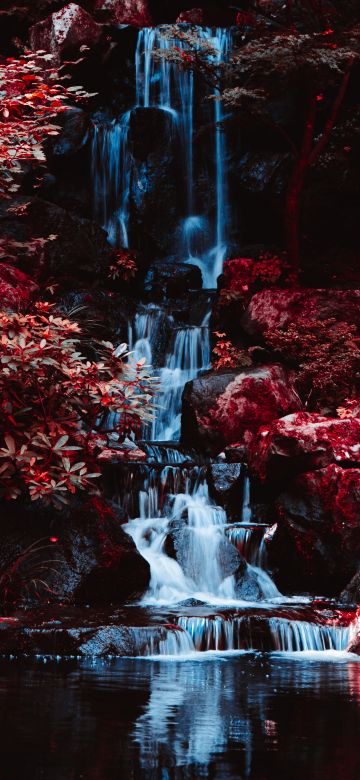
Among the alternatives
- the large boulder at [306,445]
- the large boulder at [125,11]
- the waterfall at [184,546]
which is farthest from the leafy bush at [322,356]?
the large boulder at [125,11]

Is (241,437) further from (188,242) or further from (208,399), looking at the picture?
(188,242)

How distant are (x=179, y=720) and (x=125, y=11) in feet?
63.9

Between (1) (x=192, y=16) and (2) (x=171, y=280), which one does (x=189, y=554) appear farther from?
(1) (x=192, y=16)

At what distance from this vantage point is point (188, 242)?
18.2m

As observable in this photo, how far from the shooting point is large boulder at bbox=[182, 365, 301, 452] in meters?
12.3

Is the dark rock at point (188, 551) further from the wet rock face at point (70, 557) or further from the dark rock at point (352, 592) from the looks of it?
the dark rock at point (352, 592)

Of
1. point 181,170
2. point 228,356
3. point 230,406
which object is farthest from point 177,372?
point 181,170

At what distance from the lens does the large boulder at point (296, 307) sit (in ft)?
45.7

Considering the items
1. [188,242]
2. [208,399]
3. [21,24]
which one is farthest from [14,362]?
[21,24]

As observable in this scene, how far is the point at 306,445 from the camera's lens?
33.7ft

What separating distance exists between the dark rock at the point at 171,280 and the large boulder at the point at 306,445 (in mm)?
6129

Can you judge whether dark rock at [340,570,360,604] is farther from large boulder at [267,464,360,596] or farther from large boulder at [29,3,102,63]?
large boulder at [29,3,102,63]

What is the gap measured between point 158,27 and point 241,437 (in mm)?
11629

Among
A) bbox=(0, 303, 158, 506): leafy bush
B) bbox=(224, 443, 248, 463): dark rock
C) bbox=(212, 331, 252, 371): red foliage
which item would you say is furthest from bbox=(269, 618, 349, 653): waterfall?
bbox=(212, 331, 252, 371): red foliage
